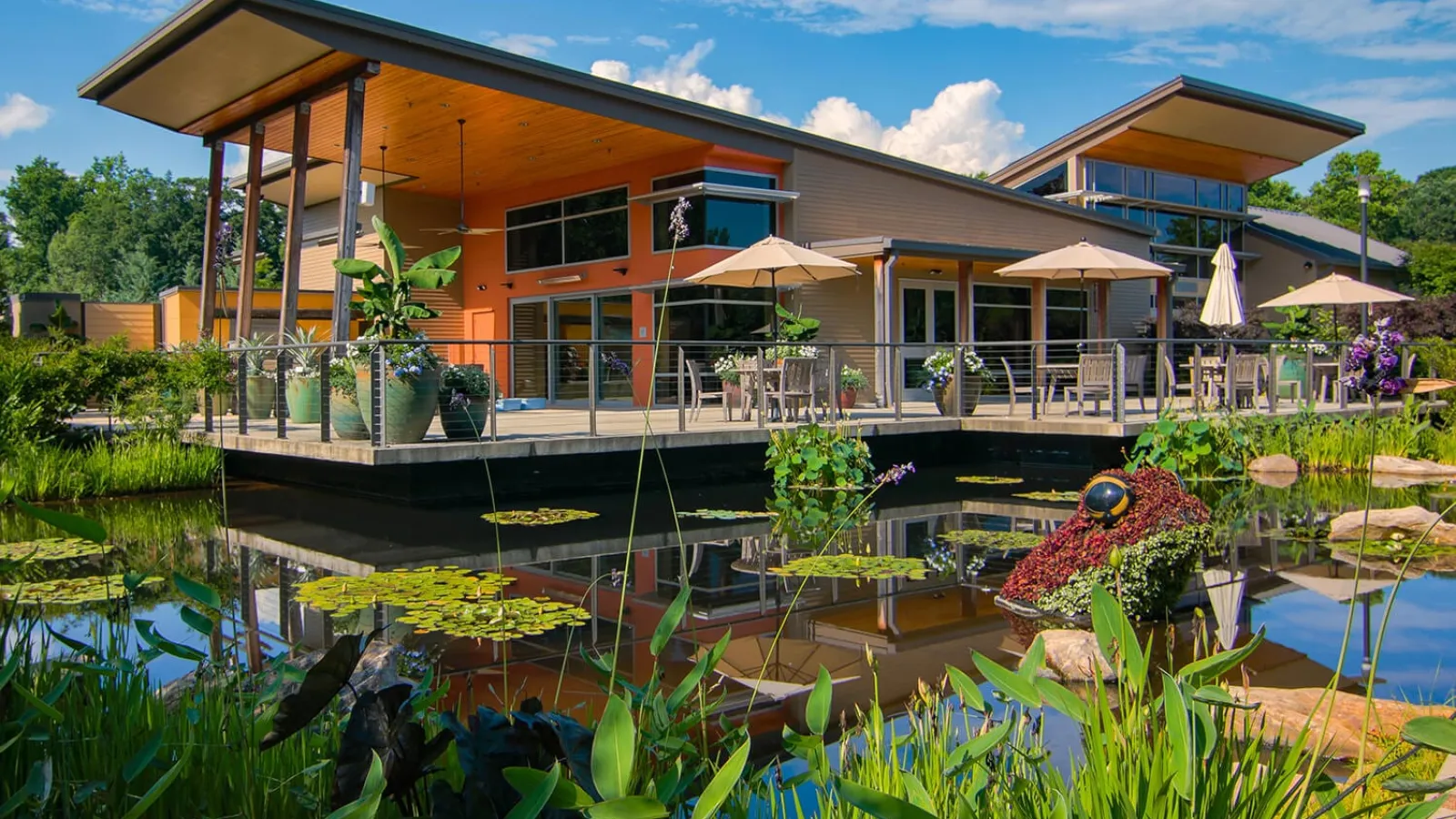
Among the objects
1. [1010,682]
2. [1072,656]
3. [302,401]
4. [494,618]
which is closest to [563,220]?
[302,401]

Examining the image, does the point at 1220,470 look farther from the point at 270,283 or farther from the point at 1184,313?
the point at 270,283

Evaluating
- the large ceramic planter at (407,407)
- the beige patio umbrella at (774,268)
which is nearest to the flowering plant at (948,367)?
the beige patio umbrella at (774,268)

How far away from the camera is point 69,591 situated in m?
5.54

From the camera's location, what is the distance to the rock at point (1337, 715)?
3266 mm

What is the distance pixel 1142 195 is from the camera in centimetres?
2266

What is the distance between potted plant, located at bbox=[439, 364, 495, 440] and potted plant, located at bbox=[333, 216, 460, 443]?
0.48 feet

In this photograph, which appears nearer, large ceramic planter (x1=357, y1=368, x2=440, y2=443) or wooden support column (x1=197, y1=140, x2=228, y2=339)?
large ceramic planter (x1=357, y1=368, x2=440, y2=443)

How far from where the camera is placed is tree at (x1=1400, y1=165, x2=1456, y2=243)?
5491 centimetres

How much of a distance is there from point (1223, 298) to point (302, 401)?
486 inches

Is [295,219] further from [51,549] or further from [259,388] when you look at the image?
[51,549]

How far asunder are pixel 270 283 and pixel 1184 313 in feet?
120

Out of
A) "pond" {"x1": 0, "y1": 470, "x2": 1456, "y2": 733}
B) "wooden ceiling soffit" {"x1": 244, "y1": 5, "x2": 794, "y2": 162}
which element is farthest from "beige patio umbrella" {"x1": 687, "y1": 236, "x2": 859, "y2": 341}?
"pond" {"x1": 0, "y1": 470, "x2": 1456, "y2": 733}

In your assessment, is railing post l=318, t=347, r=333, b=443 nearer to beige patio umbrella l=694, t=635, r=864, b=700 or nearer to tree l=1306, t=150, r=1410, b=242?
beige patio umbrella l=694, t=635, r=864, b=700

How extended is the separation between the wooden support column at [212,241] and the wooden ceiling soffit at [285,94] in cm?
30
